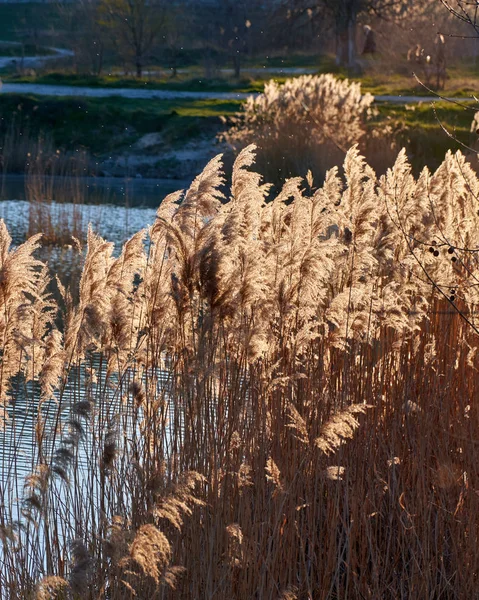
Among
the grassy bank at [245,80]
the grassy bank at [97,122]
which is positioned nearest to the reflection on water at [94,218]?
the grassy bank at [97,122]

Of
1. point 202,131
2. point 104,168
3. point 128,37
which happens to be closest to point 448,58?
point 128,37

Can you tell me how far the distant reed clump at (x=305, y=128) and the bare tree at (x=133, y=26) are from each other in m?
16.5

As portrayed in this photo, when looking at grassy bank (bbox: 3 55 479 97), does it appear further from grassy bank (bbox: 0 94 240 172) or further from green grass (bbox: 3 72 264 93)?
grassy bank (bbox: 0 94 240 172)

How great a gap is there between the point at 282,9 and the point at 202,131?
15.2m

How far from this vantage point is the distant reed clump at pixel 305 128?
17.4m

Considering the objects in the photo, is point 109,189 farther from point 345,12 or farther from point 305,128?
point 345,12

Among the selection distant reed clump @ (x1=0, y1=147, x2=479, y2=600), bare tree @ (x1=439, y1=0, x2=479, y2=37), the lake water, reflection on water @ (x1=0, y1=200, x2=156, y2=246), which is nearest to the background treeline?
the lake water

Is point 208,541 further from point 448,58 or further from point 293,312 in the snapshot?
point 448,58

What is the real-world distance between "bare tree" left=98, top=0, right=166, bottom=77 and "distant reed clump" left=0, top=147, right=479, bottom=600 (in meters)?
30.7

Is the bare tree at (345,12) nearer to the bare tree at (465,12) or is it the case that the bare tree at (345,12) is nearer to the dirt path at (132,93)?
the dirt path at (132,93)

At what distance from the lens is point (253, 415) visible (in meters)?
4.00

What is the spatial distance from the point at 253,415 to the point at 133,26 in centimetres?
3272

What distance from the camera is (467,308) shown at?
4945mm

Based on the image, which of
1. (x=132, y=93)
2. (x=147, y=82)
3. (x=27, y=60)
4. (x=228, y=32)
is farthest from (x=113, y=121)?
(x=228, y=32)
